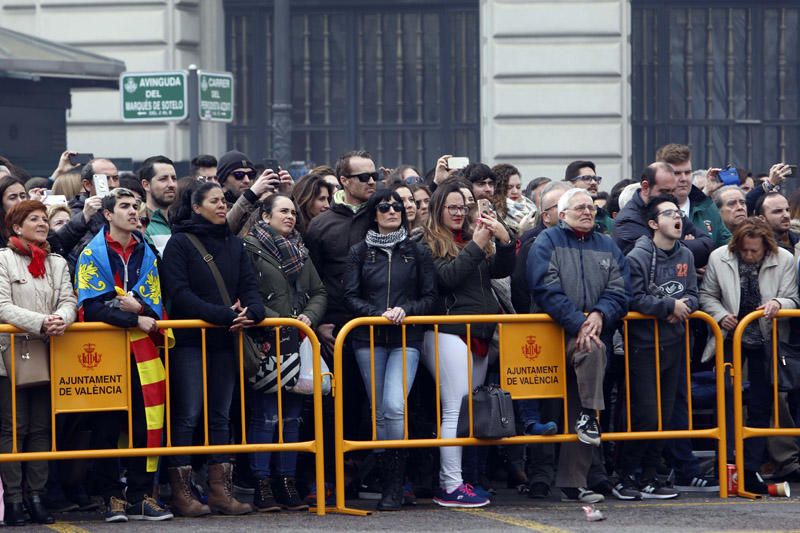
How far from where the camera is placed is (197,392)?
33.9ft

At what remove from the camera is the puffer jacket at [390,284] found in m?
10.6

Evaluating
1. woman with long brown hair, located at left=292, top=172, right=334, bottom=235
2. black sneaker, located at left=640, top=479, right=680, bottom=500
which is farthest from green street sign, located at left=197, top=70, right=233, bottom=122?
black sneaker, located at left=640, top=479, right=680, bottom=500

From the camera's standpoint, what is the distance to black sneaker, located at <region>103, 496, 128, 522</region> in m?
10.1

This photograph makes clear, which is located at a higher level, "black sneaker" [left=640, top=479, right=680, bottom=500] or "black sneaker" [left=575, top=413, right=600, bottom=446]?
"black sneaker" [left=575, top=413, right=600, bottom=446]

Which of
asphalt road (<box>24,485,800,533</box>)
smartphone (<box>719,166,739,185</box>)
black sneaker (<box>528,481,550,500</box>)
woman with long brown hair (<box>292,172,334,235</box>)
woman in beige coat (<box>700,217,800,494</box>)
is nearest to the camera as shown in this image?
asphalt road (<box>24,485,800,533</box>)

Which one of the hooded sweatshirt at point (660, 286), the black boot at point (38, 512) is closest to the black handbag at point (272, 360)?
the black boot at point (38, 512)

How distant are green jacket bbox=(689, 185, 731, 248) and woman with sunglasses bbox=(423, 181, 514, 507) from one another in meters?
1.91

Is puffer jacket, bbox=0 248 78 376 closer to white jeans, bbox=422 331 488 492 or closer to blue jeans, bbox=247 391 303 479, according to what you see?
blue jeans, bbox=247 391 303 479

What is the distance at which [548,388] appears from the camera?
10844mm

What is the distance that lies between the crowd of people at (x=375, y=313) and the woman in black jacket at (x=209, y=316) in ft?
0.04

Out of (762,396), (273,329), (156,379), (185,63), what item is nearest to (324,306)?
(273,329)

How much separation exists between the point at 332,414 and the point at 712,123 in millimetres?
12040

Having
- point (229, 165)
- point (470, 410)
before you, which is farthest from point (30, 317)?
point (470, 410)

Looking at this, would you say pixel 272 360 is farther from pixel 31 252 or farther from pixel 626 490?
pixel 626 490
